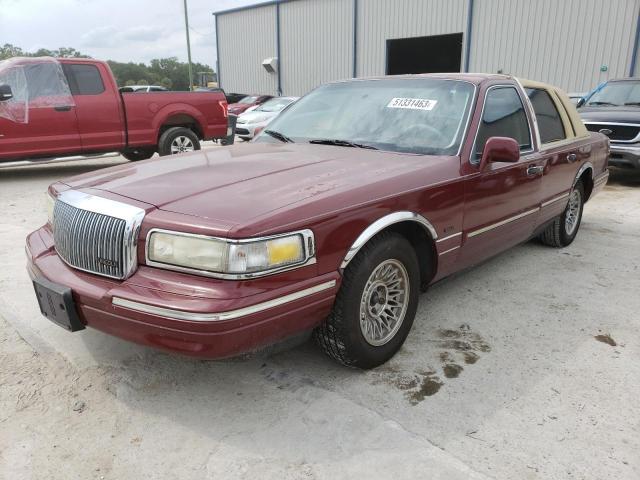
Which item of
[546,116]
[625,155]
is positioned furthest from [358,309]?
[625,155]

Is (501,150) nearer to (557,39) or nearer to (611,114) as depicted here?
(611,114)

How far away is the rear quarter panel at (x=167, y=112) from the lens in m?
9.22

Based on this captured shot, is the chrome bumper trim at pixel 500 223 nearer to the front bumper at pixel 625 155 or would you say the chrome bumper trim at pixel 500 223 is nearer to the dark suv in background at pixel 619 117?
the dark suv in background at pixel 619 117

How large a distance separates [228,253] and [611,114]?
8.63m

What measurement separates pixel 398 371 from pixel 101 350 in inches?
67.7

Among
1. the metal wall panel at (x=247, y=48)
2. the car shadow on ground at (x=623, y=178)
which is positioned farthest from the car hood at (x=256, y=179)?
the metal wall panel at (x=247, y=48)

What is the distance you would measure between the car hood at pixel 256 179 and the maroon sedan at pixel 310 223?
0.01 m

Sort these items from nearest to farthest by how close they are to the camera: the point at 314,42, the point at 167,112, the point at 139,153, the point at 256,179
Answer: the point at 256,179 < the point at 167,112 < the point at 139,153 < the point at 314,42

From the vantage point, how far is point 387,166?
2.94 metres

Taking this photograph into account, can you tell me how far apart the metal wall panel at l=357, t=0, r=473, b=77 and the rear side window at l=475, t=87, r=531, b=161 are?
1638cm

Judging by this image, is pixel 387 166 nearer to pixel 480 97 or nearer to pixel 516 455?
pixel 480 97

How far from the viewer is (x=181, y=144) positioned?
9844 millimetres

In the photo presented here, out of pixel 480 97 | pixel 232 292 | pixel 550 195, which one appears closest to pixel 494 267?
pixel 550 195

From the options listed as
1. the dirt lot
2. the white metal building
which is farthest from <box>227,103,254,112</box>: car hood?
the dirt lot
